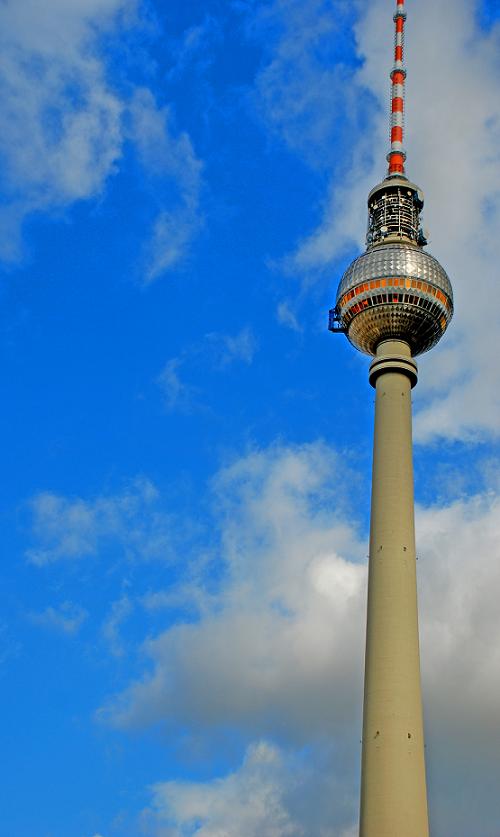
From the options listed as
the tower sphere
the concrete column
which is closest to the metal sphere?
the tower sphere

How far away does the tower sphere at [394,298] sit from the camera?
9156 centimetres

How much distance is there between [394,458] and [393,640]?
632 inches

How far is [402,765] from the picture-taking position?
227ft

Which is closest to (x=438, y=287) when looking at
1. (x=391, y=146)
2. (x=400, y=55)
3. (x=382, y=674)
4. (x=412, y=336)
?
(x=412, y=336)

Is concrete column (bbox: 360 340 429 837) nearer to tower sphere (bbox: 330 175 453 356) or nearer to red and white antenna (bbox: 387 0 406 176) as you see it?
tower sphere (bbox: 330 175 453 356)

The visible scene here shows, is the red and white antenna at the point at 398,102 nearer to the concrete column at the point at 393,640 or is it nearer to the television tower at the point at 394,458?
the television tower at the point at 394,458

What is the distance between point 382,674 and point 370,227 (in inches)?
1874

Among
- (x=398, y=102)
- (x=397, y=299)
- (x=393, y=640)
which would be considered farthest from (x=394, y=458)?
(x=398, y=102)

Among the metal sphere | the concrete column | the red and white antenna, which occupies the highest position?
the red and white antenna

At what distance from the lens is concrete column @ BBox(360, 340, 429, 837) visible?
68.3m

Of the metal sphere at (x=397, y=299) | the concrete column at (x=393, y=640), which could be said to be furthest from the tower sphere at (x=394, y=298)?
the concrete column at (x=393, y=640)

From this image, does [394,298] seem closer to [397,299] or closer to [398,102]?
[397,299]

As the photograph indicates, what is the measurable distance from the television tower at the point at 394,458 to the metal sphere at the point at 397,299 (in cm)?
9

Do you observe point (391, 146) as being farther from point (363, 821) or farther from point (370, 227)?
point (363, 821)
